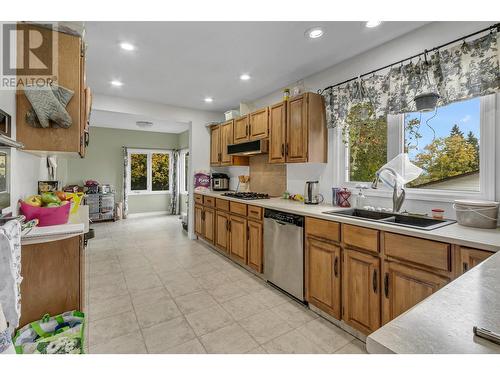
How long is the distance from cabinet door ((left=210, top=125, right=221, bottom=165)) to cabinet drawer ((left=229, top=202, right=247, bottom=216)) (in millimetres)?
1345

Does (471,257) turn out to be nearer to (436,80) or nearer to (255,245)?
(436,80)

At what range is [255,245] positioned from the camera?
2994mm

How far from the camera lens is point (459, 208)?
170cm

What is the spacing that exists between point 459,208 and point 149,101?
4441 mm

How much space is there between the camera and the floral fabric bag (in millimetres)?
1271

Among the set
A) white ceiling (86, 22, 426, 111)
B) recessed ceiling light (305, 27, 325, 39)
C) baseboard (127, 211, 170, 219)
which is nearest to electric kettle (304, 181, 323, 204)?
white ceiling (86, 22, 426, 111)

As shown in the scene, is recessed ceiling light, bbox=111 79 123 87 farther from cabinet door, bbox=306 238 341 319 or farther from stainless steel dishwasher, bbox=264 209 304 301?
cabinet door, bbox=306 238 341 319

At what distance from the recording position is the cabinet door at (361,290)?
175 centimetres

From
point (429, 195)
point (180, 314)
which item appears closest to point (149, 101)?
point (180, 314)

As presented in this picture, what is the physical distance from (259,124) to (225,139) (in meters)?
1.00

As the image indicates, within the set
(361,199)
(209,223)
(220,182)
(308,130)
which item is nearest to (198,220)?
(209,223)

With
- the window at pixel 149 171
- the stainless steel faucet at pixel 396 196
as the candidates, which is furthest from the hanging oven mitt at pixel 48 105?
the window at pixel 149 171
